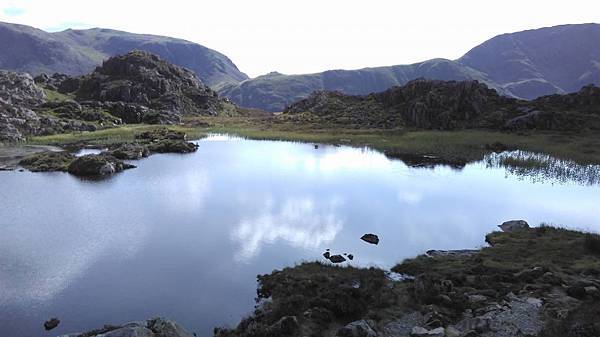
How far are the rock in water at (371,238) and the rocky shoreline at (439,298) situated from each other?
570 cm

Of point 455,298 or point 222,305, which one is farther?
point 222,305

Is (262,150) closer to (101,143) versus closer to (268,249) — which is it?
(101,143)

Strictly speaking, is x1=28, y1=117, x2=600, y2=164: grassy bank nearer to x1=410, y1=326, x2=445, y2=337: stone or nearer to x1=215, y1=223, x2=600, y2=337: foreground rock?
x1=215, y1=223, x2=600, y2=337: foreground rock

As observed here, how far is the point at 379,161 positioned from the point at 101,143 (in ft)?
235

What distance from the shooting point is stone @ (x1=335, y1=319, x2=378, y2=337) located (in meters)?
22.8

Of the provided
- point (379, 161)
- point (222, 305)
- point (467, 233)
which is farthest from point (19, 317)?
point (379, 161)

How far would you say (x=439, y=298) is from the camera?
26953mm

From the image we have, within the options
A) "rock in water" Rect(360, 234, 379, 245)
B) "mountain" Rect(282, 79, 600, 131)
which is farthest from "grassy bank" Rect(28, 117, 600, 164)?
"rock in water" Rect(360, 234, 379, 245)

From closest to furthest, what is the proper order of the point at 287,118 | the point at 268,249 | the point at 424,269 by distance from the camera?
the point at 424,269 < the point at 268,249 < the point at 287,118

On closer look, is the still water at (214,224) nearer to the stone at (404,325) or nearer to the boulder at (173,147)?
the stone at (404,325)

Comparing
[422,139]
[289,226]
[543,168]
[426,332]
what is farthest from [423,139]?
[426,332]

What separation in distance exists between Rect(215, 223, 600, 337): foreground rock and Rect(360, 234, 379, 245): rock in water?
18.9 feet

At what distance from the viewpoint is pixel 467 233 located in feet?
149

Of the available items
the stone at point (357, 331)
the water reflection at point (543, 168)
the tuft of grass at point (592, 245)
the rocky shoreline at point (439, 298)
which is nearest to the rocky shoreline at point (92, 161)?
the rocky shoreline at point (439, 298)
